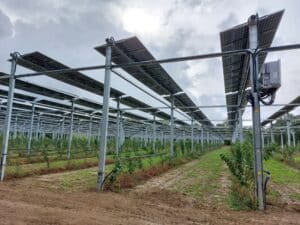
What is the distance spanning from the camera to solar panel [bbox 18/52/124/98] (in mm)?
8492

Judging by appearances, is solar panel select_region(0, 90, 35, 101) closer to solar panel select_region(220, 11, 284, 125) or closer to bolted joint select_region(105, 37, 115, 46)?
bolted joint select_region(105, 37, 115, 46)

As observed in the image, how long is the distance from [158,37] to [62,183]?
19.3ft

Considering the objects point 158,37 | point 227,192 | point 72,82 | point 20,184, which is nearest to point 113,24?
point 158,37

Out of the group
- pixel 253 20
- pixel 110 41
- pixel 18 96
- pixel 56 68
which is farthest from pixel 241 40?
pixel 18 96

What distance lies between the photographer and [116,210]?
4.93 metres

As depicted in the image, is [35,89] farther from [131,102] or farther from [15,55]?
[131,102]

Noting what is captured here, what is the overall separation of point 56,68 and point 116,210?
6169mm

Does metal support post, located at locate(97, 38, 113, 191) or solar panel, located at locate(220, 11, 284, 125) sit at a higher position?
solar panel, located at locate(220, 11, 284, 125)

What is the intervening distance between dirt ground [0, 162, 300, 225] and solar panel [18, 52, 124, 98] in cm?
429

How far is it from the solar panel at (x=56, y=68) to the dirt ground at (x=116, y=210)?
429cm

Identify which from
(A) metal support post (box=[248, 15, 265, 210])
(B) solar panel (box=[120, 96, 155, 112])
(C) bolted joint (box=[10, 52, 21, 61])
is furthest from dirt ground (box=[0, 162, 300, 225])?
(B) solar panel (box=[120, 96, 155, 112])

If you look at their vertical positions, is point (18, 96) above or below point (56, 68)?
below

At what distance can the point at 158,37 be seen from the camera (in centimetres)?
891

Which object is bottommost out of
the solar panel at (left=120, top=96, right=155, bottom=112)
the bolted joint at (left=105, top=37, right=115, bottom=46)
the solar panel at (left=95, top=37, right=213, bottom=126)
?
the solar panel at (left=120, top=96, right=155, bottom=112)
